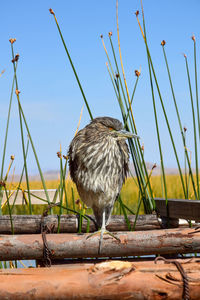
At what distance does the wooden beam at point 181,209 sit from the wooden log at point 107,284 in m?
0.96

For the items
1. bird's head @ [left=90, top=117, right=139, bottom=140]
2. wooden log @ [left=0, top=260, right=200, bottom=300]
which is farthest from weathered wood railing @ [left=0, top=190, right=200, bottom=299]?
bird's head @ [left=90, top=117, right=139, bottom=140]

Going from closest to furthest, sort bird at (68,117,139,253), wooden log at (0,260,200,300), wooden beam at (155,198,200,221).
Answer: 1. wooden log at (0,260,200,300)
2. bird at (68,117,139,253)
3. wooden beam at (155,198,200,221)

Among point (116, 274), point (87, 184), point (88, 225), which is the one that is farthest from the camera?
point (88, 225)

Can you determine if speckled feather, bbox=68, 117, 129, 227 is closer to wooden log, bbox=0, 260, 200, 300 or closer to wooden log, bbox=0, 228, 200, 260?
wooden log, bbox=0, 228, 200, 260

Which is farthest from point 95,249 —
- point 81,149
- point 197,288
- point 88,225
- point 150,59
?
point 150,59

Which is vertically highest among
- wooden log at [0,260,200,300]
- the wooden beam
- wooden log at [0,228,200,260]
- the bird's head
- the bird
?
the bird's head

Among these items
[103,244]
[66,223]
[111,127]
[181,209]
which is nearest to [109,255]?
[103,244]

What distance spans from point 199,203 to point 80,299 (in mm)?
1237

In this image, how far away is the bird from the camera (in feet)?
7.74

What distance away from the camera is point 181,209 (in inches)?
111

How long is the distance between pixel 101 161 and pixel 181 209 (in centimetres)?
81

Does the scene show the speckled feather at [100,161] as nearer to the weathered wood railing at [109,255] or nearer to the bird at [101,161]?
the bird at [101,161]

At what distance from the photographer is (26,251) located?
241 cm

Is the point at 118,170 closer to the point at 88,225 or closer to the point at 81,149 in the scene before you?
the point at 81,149
